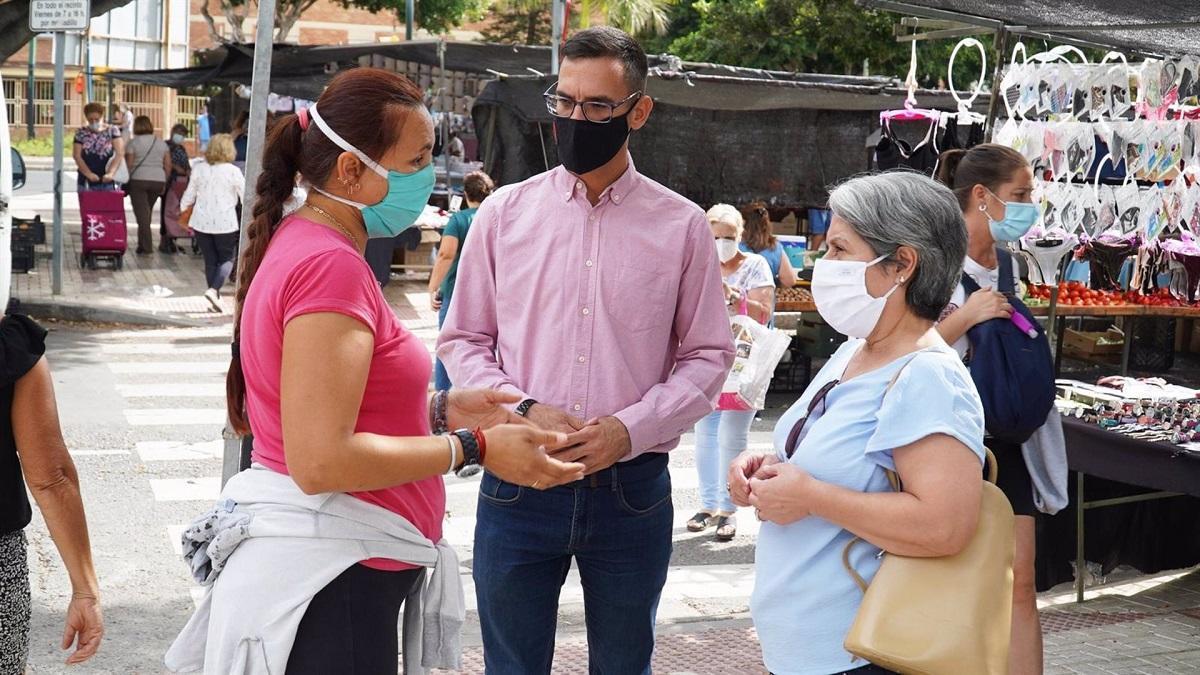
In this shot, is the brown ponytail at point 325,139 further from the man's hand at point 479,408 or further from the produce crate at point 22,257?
the produce crate at point 22,257

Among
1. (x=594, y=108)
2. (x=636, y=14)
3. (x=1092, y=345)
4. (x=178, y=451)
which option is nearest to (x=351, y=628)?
(x=594, y=108)

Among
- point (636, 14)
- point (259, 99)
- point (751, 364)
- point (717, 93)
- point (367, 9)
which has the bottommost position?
point (751, 364)

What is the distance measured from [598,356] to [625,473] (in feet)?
1.05

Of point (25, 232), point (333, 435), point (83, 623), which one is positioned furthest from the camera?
point (25, 232)

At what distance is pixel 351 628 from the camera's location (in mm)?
2791

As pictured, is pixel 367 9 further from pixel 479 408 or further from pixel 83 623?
pixel 83 623

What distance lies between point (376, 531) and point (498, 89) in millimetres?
11897

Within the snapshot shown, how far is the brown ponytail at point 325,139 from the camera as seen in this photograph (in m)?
2.83

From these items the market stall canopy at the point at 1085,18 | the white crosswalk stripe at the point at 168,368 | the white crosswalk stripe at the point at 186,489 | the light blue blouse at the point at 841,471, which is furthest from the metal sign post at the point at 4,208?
the white crosswalk stripe at the point at 168,368

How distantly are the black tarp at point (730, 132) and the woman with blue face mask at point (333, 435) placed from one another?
11072 mm

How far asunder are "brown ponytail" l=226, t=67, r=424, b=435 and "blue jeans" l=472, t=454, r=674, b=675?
992 millimetres

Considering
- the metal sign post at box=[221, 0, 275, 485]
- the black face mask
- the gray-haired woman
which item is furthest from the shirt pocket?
the metal sign post at box=[221, 0, 275, 485]

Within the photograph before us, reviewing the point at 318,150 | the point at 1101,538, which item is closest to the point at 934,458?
the point at 318,150

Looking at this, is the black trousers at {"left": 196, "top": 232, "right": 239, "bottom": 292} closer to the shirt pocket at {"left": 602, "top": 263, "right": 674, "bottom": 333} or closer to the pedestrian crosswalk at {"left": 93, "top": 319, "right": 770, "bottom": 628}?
the pedestrian crosswalk at {"left": 93, "top": 319, "right": 770, "bottom": 628}
